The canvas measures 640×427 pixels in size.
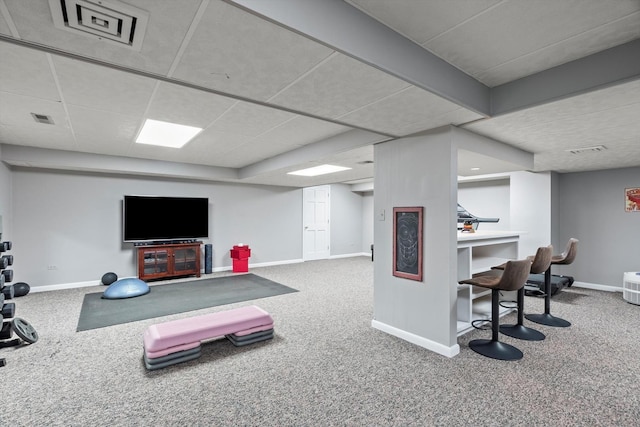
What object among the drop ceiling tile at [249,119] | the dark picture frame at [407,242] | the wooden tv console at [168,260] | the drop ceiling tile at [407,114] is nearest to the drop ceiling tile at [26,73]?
the drop ceiling tile at [249,119]

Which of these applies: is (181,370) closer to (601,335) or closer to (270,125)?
(270,125)

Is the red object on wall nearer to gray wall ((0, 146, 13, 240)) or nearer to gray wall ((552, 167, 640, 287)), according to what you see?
gray wall ((0, 146, 13, 240))

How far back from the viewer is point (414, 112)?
262cm

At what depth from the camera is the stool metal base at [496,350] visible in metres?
2.92

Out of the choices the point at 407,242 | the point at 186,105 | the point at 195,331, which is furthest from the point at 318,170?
the point at 195,331

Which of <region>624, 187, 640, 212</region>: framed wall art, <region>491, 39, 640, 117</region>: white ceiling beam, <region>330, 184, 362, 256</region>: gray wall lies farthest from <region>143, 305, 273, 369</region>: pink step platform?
<region>330, 184, 362, 256</region>: gray wall

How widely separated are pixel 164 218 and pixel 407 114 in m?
5.74

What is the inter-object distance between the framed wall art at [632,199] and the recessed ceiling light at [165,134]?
6881mm

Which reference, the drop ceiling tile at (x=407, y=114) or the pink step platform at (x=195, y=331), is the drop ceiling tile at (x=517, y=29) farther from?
the pink step platform at (x=195, y=331)

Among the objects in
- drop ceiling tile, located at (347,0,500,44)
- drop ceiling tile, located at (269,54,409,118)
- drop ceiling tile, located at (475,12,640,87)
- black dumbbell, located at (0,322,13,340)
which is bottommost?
black dumbbell, located at (0,322,13,340)

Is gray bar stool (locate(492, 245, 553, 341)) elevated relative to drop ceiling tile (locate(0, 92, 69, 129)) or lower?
lower

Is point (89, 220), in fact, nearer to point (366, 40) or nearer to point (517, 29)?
point (366, 40)

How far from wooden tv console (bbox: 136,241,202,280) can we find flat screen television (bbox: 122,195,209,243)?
0.75ft

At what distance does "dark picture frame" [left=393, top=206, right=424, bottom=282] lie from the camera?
3217 mm
